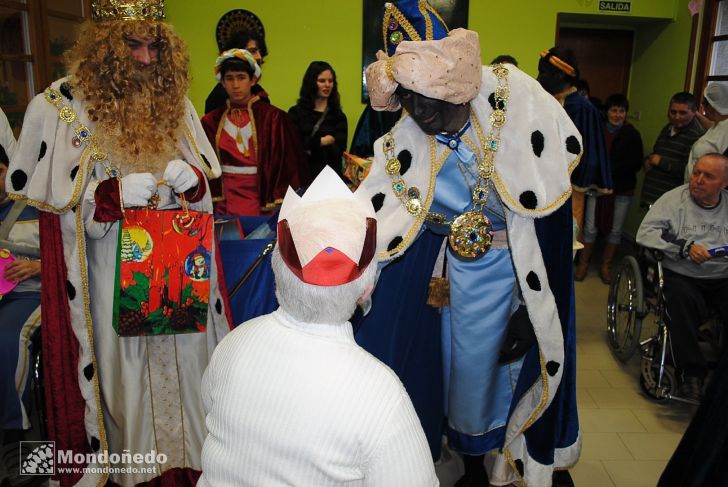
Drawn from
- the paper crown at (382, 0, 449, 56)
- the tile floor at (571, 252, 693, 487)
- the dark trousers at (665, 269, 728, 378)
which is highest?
the paper crown at (382, 0, 449, 56)

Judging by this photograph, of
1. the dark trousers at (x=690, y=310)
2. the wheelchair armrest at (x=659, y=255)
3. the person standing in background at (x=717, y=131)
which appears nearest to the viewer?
the dark trousers at (x=690, y=310)

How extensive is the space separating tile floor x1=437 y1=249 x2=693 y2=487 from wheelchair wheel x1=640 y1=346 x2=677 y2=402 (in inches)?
2.7

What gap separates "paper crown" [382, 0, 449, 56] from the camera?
2002mm

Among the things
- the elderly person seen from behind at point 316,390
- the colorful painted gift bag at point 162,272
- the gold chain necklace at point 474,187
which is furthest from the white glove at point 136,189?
the elderly person seen from behind at point 316,390

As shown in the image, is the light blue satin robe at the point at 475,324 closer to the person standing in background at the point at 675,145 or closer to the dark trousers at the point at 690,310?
the dark trousers at the point at 690,310

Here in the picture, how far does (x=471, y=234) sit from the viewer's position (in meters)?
2.23

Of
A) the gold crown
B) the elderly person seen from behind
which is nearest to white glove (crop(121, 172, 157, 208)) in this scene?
the gold crown

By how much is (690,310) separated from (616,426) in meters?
0.78

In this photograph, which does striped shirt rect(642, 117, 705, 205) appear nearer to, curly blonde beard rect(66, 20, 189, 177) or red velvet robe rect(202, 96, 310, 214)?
red velvet robe rect(202, 96, 310, 214)

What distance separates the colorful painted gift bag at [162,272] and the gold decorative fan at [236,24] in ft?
15.4

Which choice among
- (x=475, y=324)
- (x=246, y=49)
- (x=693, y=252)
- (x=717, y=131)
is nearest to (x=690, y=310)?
(x=693, y=252)

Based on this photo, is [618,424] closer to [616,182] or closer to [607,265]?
[607,265]

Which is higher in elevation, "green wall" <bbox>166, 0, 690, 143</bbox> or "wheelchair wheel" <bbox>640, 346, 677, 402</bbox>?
"green wall" <bbox>166, 0, 690, 143</bbox>

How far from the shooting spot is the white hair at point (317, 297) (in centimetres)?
116
